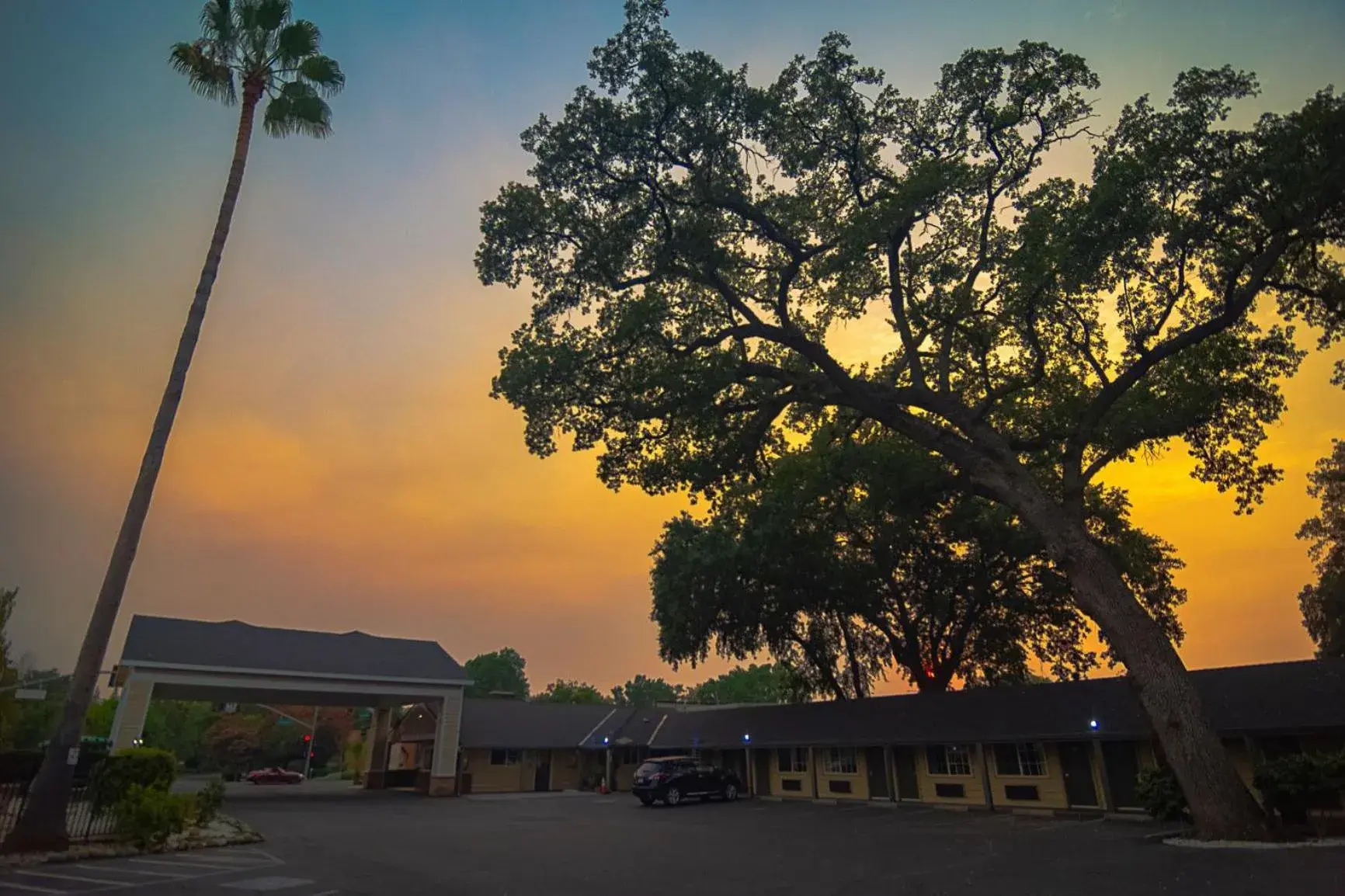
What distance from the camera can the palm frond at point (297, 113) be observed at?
17.5 m

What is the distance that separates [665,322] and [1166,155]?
1149 cm

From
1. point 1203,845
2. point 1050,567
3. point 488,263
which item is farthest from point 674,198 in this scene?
point 1050,567

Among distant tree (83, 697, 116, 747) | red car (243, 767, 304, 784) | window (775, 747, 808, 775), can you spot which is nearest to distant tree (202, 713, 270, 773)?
distant tree (83, 697, 116, 747)

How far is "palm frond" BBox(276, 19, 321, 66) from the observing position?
17000 mm

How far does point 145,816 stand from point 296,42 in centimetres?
1695

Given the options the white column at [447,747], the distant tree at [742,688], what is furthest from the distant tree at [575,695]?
the white column at [447,747]

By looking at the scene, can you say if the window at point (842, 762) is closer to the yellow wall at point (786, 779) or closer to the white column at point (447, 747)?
the yellow wall at point (786, 779)

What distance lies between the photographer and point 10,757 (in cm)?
2439

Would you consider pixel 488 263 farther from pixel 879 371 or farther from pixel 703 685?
pixel 703 685

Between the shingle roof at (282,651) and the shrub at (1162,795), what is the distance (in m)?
29.6

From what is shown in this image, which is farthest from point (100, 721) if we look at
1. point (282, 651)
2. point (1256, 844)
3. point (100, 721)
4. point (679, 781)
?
point (1256, 844)

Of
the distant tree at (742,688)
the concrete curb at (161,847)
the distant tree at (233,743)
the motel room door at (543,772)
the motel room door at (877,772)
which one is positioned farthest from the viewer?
the distant tree at (742,688)

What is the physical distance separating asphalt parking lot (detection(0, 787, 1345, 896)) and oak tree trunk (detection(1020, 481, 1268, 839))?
131 cm

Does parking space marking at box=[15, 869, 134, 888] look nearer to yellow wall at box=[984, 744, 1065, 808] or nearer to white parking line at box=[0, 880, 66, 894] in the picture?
white parking line at box=[0, 880, 66, 894]
